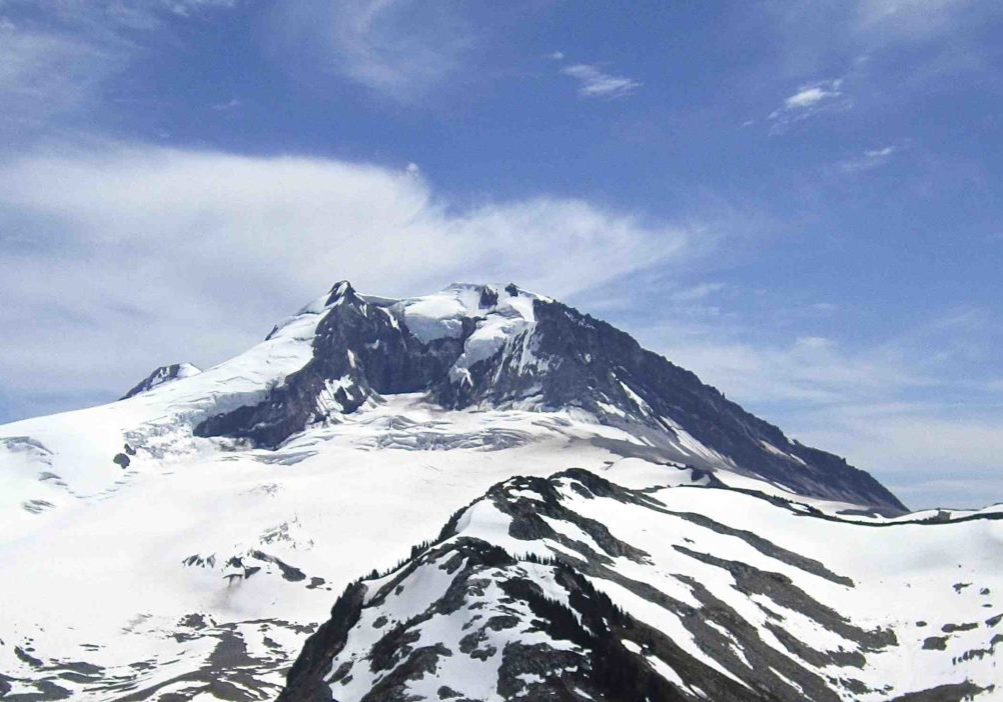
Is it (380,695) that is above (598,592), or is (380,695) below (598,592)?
below

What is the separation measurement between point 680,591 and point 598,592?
103 feet

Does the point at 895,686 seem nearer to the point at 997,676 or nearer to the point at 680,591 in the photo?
the point at 997,676

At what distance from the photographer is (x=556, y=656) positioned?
137 metres

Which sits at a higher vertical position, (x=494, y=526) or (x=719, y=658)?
(x=494, y=526)

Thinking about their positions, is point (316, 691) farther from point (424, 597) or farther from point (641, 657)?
point (641, 657)

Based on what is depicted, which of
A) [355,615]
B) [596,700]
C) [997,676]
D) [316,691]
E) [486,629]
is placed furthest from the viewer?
[997,676]

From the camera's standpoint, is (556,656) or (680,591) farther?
(680,591)

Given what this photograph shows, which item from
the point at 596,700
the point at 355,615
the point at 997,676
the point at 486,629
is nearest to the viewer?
the point at 596,700

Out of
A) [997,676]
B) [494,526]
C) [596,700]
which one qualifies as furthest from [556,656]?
[997,676]

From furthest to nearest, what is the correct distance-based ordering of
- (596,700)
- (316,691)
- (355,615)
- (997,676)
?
(997,676) < (355,615) < (316,691) < (596,700)

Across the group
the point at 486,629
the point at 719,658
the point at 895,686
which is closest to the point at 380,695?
the point at 486,629

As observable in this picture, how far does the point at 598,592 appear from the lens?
17212cm

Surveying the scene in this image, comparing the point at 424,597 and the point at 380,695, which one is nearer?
the point at 380,695

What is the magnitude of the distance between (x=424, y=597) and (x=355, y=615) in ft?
49.2
